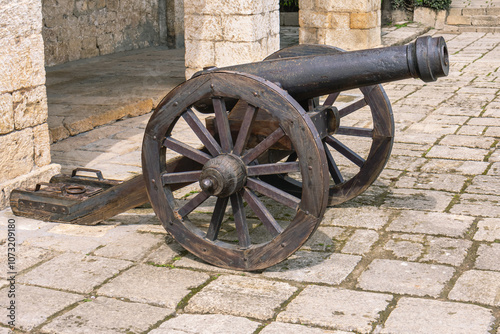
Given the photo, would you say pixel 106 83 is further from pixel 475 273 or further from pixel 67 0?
pixel 475 273

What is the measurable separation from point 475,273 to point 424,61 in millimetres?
1090

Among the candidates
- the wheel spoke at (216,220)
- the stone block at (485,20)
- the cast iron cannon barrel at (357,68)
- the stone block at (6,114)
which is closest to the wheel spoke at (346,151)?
the cast iron cannon barrel at (357,68)

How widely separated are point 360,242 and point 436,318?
0.98 m

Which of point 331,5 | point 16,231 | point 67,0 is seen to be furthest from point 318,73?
point 67,0

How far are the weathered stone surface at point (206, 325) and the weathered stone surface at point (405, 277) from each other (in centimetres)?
67

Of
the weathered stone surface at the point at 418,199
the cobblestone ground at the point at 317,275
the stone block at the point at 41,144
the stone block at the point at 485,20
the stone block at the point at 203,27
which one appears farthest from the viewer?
the stone block at the point at 485,20

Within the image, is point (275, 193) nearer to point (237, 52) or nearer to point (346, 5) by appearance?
point (237, 52)

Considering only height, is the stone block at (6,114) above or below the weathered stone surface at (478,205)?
above

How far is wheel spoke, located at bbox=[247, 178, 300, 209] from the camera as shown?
3475mm

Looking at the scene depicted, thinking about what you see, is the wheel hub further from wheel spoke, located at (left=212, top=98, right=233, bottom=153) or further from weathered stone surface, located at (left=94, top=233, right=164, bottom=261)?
weathered stone surface, located at (left=94, top=233, right=164, bottom=261)

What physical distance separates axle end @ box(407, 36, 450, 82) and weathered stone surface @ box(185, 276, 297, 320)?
119 centimetres

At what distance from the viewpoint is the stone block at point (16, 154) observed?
15.6 ft

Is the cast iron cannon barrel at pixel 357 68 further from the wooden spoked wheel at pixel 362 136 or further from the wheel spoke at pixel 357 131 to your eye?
the wheel spoke at pixel 357 131

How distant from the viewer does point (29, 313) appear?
10.7ft
